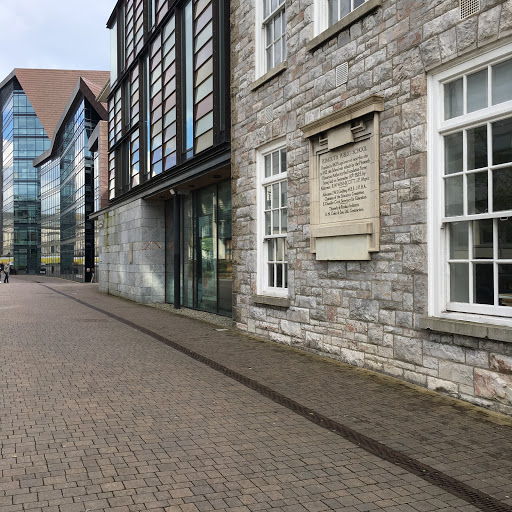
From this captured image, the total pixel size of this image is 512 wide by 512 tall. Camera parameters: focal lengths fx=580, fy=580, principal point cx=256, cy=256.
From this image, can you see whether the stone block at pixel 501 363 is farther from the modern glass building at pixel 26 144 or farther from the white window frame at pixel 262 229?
the modern glass building at pixel 26 144

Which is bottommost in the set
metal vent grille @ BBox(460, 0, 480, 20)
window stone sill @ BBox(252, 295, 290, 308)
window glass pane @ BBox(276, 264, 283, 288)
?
window stone sill @ BBox(252, 295, 290, 308)

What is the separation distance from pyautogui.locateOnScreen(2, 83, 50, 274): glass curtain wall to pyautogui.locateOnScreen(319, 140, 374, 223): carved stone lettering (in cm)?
7141

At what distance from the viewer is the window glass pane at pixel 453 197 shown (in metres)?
6.61

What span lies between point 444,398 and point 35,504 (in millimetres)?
4404

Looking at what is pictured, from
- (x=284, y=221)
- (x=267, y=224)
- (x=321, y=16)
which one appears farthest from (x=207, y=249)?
(x=321, y=16)

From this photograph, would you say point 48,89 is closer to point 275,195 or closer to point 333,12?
point 275,195

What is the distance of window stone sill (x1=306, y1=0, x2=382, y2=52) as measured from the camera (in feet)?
25.7

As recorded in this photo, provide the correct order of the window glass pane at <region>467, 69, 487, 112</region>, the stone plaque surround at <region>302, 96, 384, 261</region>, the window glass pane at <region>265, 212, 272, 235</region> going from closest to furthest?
the window glass pane at <region>467, 69, 487, 112</region> < the stone plaque surround at <region>302, 96, 384, 261</region> < the window glass pane at <region>265, 212, 272, 235</region>

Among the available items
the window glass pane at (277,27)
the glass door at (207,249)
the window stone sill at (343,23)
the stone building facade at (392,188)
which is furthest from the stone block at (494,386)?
the glass door at (207,249)

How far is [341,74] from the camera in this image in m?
8.61

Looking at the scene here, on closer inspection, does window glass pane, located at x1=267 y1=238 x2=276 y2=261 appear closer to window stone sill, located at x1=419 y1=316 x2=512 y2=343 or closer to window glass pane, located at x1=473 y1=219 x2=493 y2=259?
window stone sill, located at x1=419 y1=316 x2=512 y2=343

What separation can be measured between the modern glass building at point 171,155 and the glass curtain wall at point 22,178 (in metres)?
53.9

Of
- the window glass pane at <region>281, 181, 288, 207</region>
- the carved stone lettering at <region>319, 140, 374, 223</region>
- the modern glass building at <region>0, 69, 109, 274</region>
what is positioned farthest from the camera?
the modern glass building at <region>0, 69, 109, 274</region>

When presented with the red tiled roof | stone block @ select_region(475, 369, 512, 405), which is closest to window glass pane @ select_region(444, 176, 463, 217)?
stone block @ select_region(475, 369, 512, 405)
